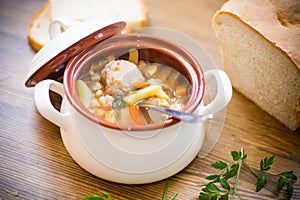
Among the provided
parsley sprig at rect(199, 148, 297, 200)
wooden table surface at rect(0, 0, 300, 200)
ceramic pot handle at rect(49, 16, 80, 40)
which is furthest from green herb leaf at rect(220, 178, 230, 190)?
ceramic pot handle at rect(49, 16, 80, 40)

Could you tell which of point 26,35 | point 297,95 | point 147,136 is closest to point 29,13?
point 26,35

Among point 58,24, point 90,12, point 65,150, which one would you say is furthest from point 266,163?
point 90,12

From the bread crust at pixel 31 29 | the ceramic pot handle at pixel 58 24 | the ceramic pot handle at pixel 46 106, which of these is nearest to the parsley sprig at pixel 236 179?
the ceramic pot handle at pixel 46 106

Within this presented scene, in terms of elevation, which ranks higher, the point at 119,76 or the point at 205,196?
the point at 119,76

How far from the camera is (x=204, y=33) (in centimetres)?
254

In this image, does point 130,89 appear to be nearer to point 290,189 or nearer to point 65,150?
point 65,150

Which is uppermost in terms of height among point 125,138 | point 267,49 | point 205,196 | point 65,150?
point 267,49

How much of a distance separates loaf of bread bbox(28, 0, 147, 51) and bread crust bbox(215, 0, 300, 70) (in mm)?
544

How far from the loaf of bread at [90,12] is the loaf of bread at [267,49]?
502mm

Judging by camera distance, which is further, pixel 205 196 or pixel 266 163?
pixel 266 163

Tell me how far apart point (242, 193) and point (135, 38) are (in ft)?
2.50

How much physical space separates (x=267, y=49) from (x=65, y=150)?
98cm

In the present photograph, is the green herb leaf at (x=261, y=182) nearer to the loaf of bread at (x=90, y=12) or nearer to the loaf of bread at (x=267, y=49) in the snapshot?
the loaf of bread at (x=267, y=49)

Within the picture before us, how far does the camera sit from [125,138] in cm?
164
